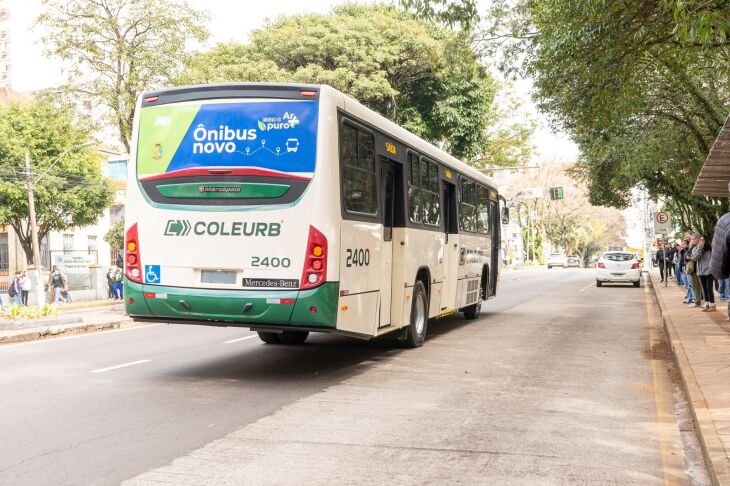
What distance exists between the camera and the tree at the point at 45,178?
3728cm

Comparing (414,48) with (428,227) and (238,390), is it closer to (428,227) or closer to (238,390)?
(428,227)

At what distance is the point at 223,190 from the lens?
8.69 m

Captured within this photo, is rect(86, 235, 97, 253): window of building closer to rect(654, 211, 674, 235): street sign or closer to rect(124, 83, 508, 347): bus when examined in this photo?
rect(654, 211, 674, 235): street sign

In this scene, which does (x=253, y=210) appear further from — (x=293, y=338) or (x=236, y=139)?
(x=293, y=338)

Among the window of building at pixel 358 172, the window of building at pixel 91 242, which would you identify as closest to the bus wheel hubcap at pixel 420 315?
the window of building at pixel 358 172

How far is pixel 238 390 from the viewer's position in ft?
27.8

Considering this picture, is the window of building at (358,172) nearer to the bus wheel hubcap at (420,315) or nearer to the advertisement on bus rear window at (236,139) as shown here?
the advertisement on bus rear window at (236,139)

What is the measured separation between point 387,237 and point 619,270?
26604 mm

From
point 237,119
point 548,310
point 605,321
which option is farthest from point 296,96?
point 548,310

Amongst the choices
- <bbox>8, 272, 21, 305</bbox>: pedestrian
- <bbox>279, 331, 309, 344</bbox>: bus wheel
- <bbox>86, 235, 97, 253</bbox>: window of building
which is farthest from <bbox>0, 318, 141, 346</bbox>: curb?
<bbox>86, 235, 97, 253</bbox>: window of building

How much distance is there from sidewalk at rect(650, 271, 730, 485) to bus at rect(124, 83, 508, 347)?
3764 millimetres

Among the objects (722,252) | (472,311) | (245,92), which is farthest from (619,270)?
(245,92)

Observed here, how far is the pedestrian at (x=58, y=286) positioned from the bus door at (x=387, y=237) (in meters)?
24.6

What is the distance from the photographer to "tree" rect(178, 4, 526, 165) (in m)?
33.5
